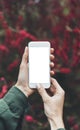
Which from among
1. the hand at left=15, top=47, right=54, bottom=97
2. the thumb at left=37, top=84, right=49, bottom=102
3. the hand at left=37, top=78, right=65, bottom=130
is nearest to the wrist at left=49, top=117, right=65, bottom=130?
the hand at left=37, top=78, right=65, bottom=130

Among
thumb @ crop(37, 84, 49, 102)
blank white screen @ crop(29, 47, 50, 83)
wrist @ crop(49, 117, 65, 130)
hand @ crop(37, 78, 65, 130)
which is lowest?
wrist @ crop(49, 117, 65, 130)

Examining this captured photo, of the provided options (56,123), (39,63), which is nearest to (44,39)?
(39,63)

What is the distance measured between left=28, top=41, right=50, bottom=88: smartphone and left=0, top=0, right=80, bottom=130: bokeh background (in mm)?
1644

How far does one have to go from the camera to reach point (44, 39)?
530 centimetres

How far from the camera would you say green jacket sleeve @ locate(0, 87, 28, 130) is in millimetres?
2797

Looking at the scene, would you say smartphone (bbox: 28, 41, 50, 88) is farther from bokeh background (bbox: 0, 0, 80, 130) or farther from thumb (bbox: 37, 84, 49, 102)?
bokeh background (bbox: 0, 0, 80, 130)

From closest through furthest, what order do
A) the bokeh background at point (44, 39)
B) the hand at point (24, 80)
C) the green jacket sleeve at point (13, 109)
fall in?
1. the green jacket sleeve at point (13, 109)
2. the hand at point (24, 80)
3. the bokeh background at point (44, 39)

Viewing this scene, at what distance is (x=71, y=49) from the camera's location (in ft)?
17.3

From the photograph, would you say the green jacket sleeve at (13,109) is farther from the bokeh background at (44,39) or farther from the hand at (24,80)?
the bokeh background at (44,39)

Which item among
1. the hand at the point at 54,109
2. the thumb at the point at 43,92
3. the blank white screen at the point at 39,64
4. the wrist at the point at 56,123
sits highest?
the blank white screen at the point at 39,64

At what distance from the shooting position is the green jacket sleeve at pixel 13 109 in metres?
2.80

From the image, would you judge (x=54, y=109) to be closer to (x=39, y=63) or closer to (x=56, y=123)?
(x=56, y=123)

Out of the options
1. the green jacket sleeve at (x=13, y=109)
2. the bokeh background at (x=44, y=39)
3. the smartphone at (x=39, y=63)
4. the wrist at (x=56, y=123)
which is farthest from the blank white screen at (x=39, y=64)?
the bokeh background at (x=44, y=39)

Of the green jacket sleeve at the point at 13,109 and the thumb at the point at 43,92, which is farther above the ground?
the thumb at the point at 43,92
